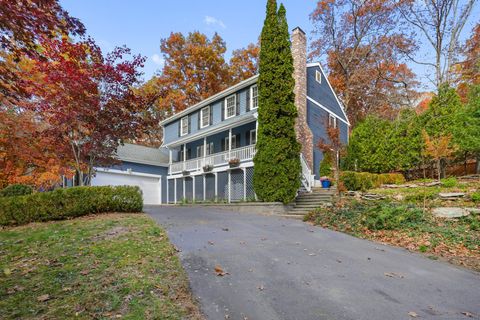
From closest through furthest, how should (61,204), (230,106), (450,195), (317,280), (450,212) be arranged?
(317,280), (450,212), (450,195), (61,204), (230,106)

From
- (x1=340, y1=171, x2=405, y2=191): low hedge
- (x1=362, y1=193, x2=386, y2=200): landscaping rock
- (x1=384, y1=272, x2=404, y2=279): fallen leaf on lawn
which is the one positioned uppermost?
(x1=340, y1=171, x2=405, y2=191): low hedge

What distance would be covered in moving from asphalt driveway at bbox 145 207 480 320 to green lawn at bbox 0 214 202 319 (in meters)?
0.35

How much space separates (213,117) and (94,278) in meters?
17.1

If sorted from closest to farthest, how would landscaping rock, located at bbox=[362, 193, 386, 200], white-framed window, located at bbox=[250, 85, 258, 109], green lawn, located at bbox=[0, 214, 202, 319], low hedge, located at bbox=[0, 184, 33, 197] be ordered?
1. green lawn, located at bbox=[0, 214, 202, 319]
2. landscaping rock, located at bbox=[362, 193, 386, 200]
3. low hedge, located at bbox=[0, 184, 33, 197]
4. white-framed window, located at bbox=[250, 85, 258, 109]

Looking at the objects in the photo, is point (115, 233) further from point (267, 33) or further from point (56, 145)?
point (267, 33)

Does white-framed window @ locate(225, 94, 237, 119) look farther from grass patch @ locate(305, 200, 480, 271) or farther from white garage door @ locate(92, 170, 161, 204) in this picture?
grass patch @ locate(305, 200, 480, 271)

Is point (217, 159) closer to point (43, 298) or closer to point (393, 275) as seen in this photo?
point (393, 275)

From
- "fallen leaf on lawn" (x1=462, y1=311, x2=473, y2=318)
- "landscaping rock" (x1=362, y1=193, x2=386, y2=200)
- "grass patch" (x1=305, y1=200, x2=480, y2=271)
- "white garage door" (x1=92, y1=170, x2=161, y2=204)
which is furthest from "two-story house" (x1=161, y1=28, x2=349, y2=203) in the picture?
"fallen leaf on lawn" (x1=462, y1=311, x2=473, y2=318)

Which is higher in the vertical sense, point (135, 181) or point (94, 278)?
point (135, 181)

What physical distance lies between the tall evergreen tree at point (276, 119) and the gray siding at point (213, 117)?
14.4 ft

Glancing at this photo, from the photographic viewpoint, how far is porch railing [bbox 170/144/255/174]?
15.7 meters

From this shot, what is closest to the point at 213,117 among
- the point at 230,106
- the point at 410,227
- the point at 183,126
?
the point at 230,106

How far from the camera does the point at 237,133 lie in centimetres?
1873

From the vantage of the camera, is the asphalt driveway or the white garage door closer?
the asphalt driveway
